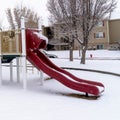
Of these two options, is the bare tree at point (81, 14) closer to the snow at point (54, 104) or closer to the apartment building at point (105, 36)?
the snow at point (54, 104)

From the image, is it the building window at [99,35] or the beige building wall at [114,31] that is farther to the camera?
the building window at [99,35]

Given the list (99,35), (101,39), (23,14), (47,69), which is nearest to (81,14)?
(47,69)

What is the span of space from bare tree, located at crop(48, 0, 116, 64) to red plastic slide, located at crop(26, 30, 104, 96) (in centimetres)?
1100

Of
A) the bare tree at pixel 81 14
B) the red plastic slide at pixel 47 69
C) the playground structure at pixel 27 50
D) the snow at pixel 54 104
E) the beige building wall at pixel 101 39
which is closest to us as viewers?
the snow at pixel 54 104

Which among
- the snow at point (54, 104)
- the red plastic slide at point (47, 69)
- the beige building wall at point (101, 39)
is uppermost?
the beige building wall at point (101, 39)

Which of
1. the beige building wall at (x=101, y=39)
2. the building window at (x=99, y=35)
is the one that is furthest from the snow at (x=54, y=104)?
the building window at (x=99, y=35)

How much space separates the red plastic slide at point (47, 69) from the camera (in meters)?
12.1

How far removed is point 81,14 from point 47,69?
13.5 meters

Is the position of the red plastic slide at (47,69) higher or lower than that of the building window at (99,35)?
lower

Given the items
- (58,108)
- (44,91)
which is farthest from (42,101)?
(44,91)

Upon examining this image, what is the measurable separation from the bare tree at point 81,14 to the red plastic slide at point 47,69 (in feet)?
36.1

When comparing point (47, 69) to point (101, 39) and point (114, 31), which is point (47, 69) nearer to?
point (101, 39)

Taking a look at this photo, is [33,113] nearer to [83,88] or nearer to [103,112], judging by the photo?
[103,112]

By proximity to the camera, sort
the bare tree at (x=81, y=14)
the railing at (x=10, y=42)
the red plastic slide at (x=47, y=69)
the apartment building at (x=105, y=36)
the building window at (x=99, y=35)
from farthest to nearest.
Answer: the building window at (x=99, y=35) < the apartment building at (x=105, y=36) < the bare tree at (x=81, y=14) < the railing at (x=10, y=42) < the red plastic slide at (x=47, y=69)
